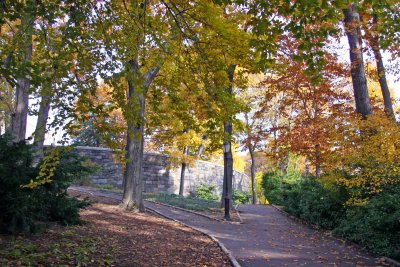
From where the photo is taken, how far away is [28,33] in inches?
216

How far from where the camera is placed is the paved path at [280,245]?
7043 mm

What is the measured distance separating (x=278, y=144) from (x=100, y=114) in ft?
36.9

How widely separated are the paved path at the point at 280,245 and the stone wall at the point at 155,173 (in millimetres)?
9304

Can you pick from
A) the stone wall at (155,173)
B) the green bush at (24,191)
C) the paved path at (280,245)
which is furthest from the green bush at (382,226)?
the stone wall at (155,173)

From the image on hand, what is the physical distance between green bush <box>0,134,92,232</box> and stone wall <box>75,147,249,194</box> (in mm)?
11796

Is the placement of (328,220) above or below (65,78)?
below

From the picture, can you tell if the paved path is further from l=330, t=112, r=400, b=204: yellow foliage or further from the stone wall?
the stone wall

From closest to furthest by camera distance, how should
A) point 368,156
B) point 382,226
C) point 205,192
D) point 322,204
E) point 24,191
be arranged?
1. point 24,191
2. point 382,226
3. point 368,156
4. point 322,204
5. point 205,192

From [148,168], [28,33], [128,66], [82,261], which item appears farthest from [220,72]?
[148,168]

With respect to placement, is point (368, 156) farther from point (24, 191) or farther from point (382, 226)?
point (24, 191)

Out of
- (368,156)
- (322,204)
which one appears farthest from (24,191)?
(322,204)

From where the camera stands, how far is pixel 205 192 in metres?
26.5

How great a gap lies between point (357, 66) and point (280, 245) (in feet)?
19.5

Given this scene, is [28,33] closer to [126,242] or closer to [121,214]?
[126,242]
